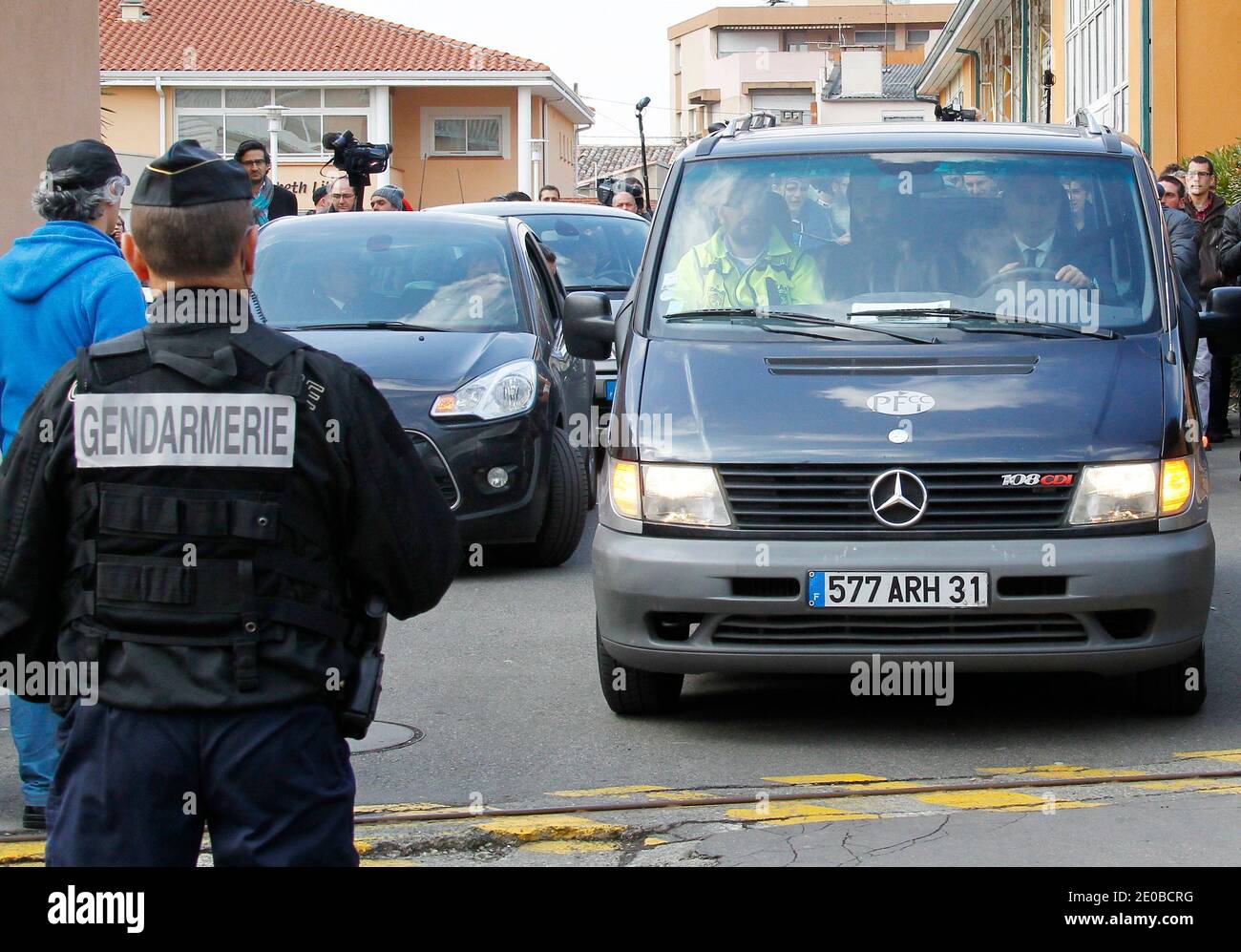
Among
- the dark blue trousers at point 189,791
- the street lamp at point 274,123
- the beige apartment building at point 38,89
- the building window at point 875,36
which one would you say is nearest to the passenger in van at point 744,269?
the dark blue trousers at point 189,791

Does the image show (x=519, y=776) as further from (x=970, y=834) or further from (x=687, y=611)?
(x=970, y=834)

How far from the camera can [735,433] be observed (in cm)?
595

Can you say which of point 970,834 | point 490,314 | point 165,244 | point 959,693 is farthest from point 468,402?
point 165,244

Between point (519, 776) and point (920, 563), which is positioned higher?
point (920, 563)

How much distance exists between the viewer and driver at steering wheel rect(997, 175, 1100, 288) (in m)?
6.61

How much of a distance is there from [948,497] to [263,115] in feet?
155

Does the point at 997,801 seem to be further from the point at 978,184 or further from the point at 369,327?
the point at 369,327

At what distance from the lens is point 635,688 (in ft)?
21.1

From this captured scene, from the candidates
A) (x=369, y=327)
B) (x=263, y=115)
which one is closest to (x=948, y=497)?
(x=369, y=327)

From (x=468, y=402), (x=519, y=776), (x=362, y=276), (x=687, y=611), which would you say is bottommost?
(x=519, y=776)

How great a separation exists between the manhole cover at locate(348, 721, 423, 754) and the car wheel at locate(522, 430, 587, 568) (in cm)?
313

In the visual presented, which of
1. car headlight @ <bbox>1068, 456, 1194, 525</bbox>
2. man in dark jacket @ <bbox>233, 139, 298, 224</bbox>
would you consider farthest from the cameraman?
car headlight @ <bbox>1068, 456, 1194, 525</bbox>

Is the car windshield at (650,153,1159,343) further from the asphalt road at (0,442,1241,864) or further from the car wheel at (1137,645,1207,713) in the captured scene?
the asphalt road at (0,442,1241,864)

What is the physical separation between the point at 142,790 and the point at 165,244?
0.87 meters
